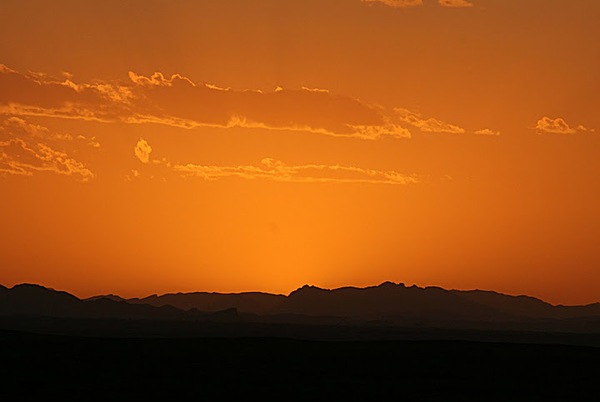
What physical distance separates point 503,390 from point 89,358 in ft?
66.8

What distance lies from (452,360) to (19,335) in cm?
2388

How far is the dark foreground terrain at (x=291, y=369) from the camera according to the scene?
4525 centimetres

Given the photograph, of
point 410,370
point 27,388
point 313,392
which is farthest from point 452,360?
point 27,388

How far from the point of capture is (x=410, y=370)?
52531mm

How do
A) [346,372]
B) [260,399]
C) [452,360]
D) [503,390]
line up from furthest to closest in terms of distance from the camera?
[452,360] < [346,372] < [503,390] < [260,399]

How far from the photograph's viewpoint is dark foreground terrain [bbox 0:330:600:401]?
45250mm

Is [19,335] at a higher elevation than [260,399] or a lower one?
higher

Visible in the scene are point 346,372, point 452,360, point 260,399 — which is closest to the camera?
point 260,399

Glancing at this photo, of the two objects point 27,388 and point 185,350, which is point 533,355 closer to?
point 185,350

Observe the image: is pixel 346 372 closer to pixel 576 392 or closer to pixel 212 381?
pixel 212 381

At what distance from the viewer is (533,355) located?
5809 cm

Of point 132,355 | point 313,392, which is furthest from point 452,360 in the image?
point 132,355

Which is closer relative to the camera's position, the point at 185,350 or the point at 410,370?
the point at 410,370

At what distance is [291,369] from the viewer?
51938mm
